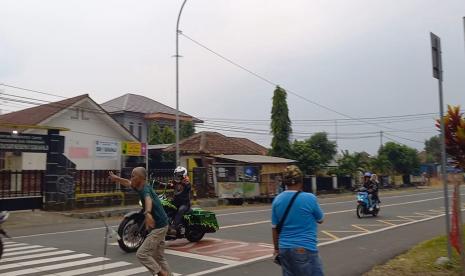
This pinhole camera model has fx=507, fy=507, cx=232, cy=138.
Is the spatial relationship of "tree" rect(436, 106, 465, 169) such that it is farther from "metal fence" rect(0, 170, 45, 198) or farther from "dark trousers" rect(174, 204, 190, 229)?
"metal fence" rect(0, 170, 45, 198)

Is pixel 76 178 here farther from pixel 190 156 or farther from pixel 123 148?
pixel 190 156

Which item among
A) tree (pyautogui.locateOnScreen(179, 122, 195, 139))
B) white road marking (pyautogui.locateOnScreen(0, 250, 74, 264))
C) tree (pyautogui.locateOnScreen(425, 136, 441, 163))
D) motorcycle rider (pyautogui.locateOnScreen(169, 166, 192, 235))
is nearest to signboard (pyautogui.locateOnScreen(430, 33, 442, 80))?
motorcycle rider (pyautogui.locateOnScreen(169, 166, 192, 235))

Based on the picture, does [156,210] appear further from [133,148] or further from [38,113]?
[38,113]

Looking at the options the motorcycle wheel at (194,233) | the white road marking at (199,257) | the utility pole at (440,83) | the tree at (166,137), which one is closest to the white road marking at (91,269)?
the white road marking at (199,257)

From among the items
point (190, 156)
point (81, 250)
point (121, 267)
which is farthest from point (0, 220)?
point (190, 156)

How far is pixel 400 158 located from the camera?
55969mm

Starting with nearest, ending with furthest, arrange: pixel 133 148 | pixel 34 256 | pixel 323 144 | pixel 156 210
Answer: pixel 156 210 → pixel 34 256 → pixel 133 148 → pixel 323 144

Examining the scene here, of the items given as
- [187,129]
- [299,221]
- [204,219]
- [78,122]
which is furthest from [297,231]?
[187,129]

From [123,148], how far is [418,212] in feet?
49.2

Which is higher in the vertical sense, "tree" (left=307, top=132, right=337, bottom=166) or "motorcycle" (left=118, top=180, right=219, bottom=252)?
"tree" (left=307, top=132, right=337, bottom=166)

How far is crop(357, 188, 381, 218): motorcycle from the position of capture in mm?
18266

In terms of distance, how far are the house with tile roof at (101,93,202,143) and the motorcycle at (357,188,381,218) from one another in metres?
28.5

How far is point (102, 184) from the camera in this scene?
22.0m

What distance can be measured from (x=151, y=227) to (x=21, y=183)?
14002mm
